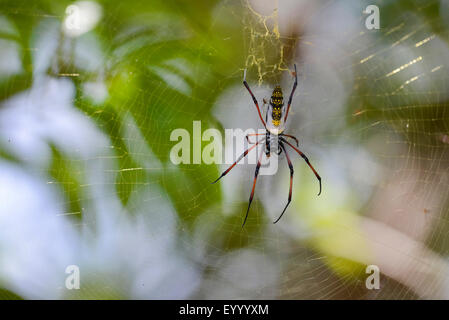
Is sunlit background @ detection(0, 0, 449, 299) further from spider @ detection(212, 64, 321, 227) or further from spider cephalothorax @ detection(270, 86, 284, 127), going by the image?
spider cephalothorax @ detection(270, 86, 284, 127)

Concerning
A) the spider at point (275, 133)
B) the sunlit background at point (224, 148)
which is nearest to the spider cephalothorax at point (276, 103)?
the spider at point (275, 133)

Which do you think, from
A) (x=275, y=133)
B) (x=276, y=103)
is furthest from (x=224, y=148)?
(x=276, y=103)

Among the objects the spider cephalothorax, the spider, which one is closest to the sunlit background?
the spider

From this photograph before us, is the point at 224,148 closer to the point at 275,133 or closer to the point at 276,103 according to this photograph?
the point at 275,133

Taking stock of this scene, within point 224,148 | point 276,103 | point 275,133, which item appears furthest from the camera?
point 275,133

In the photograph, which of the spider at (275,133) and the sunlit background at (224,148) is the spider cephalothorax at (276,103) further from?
the sunlit background at (224,148)
